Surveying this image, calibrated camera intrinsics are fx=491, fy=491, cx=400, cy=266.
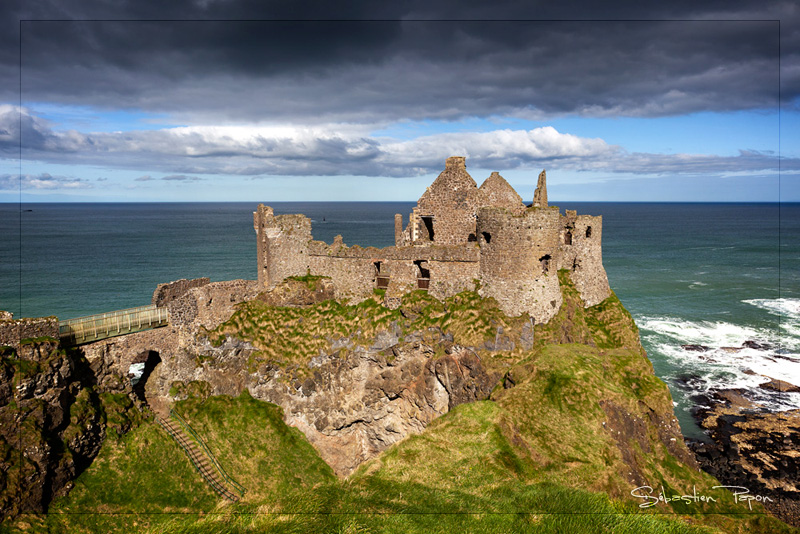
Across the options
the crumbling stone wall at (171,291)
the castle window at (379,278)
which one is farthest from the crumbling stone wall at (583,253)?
the crumbling stone wall at (171,291)

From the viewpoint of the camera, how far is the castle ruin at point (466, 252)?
28656mm

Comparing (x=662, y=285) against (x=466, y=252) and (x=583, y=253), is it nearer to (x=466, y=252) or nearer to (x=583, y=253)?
(x=583, y=253)

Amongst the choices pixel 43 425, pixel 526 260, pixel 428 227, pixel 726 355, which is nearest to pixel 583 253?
pixel 526 260

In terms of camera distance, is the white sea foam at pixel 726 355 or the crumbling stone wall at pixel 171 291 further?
the white sea foam at pixel 726 355

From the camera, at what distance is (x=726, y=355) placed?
5681cm

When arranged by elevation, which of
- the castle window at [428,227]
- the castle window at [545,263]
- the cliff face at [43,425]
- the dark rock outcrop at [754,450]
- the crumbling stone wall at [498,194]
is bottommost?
the dark rock outcrop at [754,450]

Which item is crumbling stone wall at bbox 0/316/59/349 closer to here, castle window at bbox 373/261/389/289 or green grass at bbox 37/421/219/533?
green grass at bbox 37/421/219/533

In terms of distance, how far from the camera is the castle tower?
33559 mm

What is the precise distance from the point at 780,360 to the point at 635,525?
53.4 m

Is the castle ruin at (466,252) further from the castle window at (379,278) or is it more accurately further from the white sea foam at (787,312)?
the white sea foam at (787,312)

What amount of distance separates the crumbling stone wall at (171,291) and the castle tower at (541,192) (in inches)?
986

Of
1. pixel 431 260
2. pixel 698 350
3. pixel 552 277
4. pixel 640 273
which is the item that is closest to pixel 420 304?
pixel 431 260

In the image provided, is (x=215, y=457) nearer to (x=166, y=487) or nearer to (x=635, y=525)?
(x=166, y=487)

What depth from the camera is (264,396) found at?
104 feet
